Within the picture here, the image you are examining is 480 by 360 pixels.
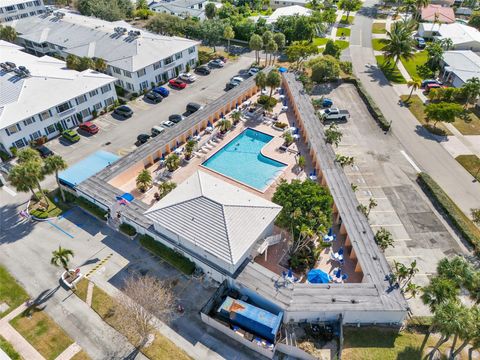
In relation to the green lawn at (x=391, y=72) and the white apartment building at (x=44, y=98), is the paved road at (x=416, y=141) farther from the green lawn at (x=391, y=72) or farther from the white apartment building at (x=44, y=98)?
the white apartment building at (x=44, y=98)

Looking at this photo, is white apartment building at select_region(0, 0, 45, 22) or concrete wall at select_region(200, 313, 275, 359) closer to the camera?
concrete wall at select_region(200, 313, 275, 359)

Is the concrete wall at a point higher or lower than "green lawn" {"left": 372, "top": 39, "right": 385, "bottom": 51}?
lower

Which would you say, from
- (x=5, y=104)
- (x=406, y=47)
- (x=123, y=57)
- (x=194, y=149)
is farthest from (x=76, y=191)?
(x=406, y=47)

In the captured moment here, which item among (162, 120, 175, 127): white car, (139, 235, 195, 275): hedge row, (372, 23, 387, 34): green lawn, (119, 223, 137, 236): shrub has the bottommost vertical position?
(139, 235, 195, 275): hedge row

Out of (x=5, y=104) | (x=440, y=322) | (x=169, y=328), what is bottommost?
(x=169, y=328)

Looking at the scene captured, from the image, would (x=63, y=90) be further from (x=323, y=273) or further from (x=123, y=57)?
(x=323, y=273)

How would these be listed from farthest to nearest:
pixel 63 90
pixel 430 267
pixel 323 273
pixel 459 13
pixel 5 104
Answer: pixel 459 13, pixel 63 90, pixel 5 104, pixel 430 267, pixel 323 273

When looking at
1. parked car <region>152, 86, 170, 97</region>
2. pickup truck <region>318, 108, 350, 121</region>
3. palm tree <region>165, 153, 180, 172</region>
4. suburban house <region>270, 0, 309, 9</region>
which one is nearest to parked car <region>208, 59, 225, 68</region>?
parked car <region>152, 86, 170, 97</region>

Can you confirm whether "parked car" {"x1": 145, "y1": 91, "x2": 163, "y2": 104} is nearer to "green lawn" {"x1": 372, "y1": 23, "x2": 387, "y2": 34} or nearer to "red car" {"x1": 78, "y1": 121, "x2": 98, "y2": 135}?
"red car" {"x1": 78, "y1": 121, "x2": 98, "y2": 135}

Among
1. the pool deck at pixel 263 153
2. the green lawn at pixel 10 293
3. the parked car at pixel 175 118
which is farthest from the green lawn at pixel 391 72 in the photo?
the green lawn at pixel 10 293
